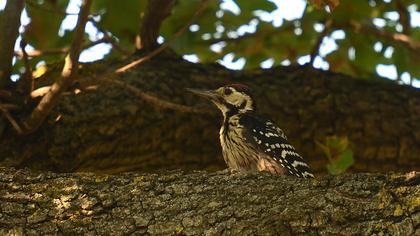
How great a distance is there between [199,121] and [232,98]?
398 millimetres

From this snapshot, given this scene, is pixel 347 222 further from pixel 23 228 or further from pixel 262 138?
pixel 262 138

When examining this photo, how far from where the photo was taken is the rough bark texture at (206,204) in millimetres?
2830

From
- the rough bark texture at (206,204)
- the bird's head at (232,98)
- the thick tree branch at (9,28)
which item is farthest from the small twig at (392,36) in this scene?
the rough bark texture at (206,204)

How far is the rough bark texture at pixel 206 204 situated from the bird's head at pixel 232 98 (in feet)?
6.34

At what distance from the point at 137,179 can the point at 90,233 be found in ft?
1.10

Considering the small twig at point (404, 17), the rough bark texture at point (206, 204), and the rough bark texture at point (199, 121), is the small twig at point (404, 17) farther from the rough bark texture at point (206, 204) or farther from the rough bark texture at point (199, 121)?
the rough bark texture at point (206, 204)

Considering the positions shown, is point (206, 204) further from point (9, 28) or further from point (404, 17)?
point (404, 17)

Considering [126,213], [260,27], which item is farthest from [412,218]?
[260,27]

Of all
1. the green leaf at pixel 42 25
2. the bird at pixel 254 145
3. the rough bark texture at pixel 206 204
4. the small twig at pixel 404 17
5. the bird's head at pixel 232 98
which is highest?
the small twig at pixel 404 17

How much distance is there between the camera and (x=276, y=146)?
488cm

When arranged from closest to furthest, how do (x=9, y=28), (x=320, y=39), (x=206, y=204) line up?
(x=206, y=204)
(x=9, y=28)
(x=320, y=39)

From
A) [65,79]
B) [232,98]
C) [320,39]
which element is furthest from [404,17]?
[65,79]

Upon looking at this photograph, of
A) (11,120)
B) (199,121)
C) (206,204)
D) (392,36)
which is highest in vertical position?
(392,36)

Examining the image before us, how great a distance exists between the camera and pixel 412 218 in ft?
9.07
